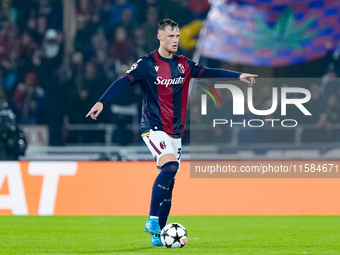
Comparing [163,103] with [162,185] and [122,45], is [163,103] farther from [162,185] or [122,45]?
[122,45]

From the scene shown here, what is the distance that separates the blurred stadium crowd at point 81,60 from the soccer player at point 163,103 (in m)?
6.11

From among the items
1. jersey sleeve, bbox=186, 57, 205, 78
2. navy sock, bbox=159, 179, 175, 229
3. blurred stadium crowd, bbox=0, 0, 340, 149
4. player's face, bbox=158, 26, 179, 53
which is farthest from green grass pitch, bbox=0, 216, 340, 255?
blurred stadium crowd, bbox=0, 0, 340, 149

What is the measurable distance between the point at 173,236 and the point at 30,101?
8.08m

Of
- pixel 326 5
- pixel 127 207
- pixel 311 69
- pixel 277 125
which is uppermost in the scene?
pixel 326 5

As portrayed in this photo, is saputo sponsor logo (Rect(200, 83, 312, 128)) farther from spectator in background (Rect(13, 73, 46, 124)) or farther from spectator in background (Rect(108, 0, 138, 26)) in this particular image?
spectator in background (Rect(13, 73, 46, 124))

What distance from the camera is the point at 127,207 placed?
11.3 m

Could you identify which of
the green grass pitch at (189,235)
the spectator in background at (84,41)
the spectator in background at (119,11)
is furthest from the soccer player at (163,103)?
the spectator in background at (119,11)

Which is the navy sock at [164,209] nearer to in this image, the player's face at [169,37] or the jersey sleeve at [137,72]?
the jersey sleeve at [137,72]

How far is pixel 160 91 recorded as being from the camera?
24.2ft

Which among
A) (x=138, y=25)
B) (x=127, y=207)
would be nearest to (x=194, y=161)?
(x=127, y=207)

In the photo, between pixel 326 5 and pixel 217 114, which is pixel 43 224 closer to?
pixel 217 114

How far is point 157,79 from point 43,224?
11.2 feet

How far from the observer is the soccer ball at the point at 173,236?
6.92 m

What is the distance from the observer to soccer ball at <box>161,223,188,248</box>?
6.92m
